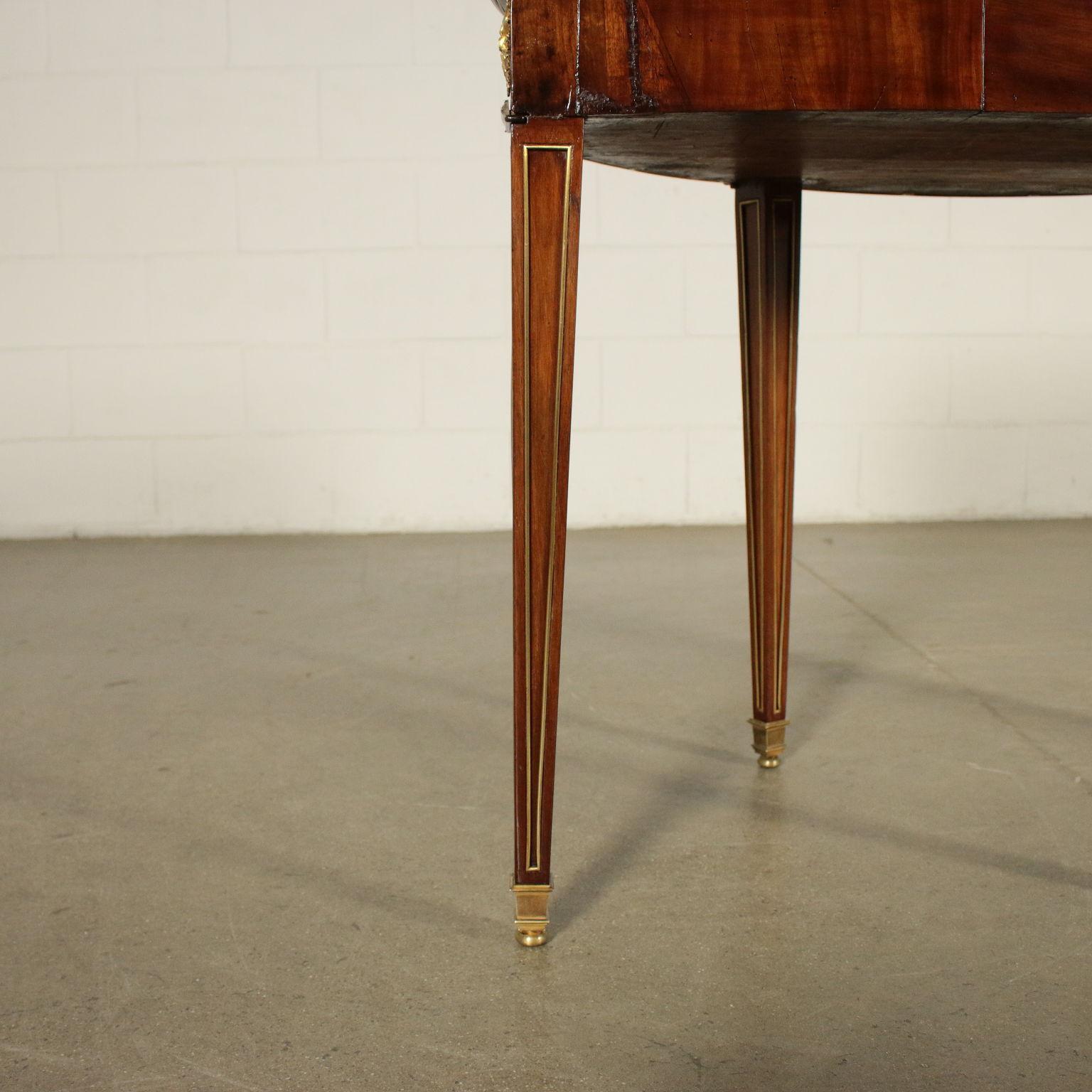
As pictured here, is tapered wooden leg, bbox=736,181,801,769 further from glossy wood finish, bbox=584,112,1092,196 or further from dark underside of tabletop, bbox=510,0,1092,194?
dark underside of tabletop, bbox=510,0,1092,194

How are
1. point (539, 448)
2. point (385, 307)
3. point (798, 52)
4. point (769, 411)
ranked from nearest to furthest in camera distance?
point (798, 52), point (539, 448), point (769, 411), point (385, 307)

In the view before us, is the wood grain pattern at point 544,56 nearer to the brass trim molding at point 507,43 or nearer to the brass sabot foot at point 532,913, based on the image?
the brass trim molding at point 507,43

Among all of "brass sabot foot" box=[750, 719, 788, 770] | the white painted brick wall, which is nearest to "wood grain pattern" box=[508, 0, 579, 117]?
"brass sabot foot" box=[750, 719, 788, 770]

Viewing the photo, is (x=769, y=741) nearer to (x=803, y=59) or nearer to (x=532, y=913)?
(x=532, y=913)

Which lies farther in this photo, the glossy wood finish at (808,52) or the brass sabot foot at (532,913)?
the brass sabot foot at (532,913)

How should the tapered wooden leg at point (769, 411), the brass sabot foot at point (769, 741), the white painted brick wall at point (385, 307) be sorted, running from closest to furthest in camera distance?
the tapered wooden leg at point (769, 411) → the brass sabot foot at point (769, 741) → the white painted brick wall at point (385, 307)

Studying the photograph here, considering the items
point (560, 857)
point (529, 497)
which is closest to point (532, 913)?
point (560, 857)

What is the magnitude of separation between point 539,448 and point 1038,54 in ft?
1.49

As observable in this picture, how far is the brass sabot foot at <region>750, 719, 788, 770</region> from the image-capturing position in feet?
4.95

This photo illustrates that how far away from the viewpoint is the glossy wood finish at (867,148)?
92 cm

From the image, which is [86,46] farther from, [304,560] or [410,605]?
[410,605]

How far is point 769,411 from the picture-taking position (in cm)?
143

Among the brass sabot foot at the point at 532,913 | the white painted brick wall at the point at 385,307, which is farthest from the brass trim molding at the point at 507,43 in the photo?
the white painted brick wall at the point at 385,307

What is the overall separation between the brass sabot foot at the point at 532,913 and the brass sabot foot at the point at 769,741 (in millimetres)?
535
